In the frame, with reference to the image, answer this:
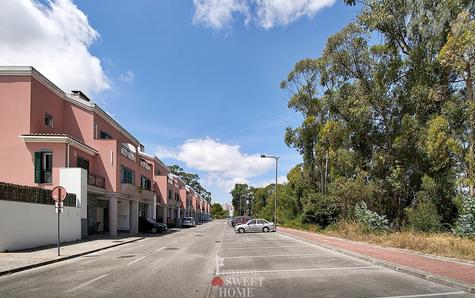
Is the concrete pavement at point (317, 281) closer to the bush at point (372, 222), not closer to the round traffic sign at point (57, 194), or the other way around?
the round traffic sign at point (57, 194)

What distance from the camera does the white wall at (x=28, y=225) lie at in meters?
20.1

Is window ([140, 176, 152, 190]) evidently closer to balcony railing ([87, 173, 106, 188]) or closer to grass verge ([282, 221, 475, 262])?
balcony railing ([87, 173, 106, 188])

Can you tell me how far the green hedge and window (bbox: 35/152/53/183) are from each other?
552 centimetres

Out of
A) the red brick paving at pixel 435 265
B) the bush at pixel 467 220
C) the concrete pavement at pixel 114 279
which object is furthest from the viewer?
the bush at pixel 467 220

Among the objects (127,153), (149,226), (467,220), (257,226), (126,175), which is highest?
(127,153)

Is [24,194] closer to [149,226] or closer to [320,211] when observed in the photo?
[149,226]

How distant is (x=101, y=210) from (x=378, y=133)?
951 inches

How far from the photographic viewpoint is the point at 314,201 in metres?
46.8

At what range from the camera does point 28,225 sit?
2208cm

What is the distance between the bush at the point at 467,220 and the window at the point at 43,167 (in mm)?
24646

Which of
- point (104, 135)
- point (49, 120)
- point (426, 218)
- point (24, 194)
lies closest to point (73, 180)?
point (49, 120)

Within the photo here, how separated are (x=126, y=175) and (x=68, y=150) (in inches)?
472

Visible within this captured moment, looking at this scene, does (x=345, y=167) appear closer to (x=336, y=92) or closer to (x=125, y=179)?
(x=336, y=92)

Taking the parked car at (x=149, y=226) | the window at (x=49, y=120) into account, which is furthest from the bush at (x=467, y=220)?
the parked car at (x=149, y=226)
